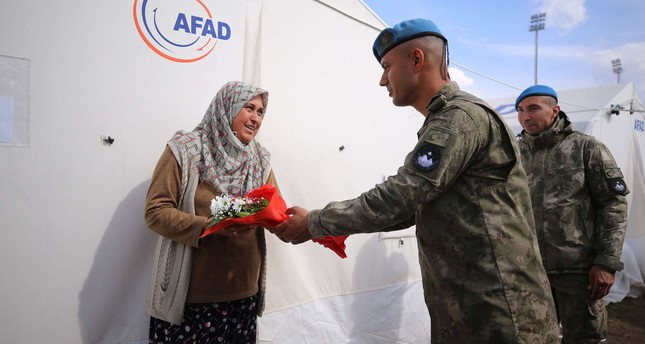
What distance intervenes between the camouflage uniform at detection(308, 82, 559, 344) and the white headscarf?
69 cm

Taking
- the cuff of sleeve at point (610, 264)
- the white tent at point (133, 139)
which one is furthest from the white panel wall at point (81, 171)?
the cuff of sleeve at point (610, 264)

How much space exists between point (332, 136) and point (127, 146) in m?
1.54

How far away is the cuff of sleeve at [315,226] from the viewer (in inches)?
65.6

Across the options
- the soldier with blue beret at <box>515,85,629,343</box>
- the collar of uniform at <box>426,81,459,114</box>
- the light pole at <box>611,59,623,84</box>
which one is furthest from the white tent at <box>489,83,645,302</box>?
the light pole at <box>611,59,623,84</box>

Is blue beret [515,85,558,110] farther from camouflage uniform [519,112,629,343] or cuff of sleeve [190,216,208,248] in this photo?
cuff of sleeve [190,216,208,248]

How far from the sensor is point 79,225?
2119 mm

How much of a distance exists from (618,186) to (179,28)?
3258mm

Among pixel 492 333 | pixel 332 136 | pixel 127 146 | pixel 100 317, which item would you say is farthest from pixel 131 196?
pixel 492 333

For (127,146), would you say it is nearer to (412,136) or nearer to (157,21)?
(157,21)

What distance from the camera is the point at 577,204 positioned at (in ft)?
9.61

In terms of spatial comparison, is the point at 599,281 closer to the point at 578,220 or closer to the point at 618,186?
the point at 578,220

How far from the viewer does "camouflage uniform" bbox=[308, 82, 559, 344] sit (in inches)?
57.6

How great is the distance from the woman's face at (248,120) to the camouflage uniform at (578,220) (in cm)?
235

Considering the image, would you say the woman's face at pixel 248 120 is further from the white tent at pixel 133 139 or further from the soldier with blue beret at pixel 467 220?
the soldier with blue beret at pixel 467 220
